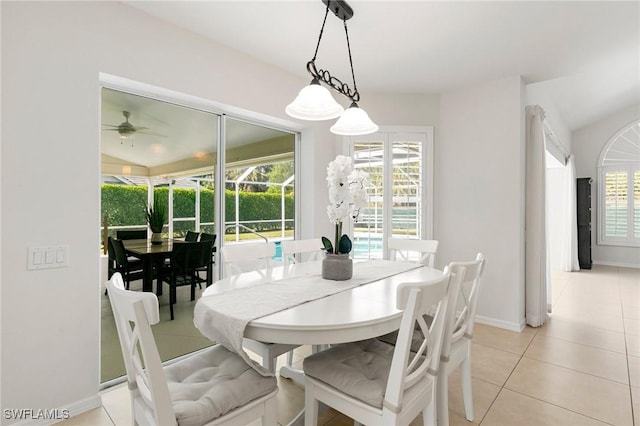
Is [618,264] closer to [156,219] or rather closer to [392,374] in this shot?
[392,374]

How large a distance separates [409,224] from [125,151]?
9.69 feet

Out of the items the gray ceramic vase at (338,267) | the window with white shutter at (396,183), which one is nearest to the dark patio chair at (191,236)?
the gray ceramic vase at (338,267)

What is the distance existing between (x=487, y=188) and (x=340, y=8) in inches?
95.3

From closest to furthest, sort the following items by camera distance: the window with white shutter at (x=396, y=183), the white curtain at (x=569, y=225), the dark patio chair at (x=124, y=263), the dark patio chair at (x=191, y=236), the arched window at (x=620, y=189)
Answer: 1. the dark patio chair at (x=124, y=263)
2. the dark patio chair at (x=191, y=236)
3. the window with white shutter at (x=396, y=183)
4. the white curtain at (x=569, y=225)
5. the arched window at (x=620, y=189)

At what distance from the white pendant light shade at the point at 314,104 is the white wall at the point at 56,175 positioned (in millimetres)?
1182

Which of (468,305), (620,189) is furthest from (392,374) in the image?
(620,189)

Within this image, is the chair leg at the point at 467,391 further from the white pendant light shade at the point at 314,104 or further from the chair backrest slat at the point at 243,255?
the white pendant light shade at the point at 314,104

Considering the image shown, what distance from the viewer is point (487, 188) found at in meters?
3.46

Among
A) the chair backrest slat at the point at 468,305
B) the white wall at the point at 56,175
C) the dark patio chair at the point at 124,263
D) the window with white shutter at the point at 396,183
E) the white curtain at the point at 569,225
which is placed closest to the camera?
the chair backrest slat at the point at 468,305

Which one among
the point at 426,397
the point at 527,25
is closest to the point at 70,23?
the point at 426,397

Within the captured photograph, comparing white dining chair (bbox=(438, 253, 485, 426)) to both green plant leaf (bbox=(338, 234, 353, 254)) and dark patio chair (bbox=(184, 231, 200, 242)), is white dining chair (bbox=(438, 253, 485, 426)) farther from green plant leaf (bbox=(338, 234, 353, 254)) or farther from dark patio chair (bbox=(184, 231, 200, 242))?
dark patio chair (bbox=(184, 231, 200, 242))

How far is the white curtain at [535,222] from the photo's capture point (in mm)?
3371

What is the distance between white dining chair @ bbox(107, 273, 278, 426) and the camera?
41.7 inches

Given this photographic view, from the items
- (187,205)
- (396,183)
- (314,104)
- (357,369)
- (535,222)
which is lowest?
(357,369)
